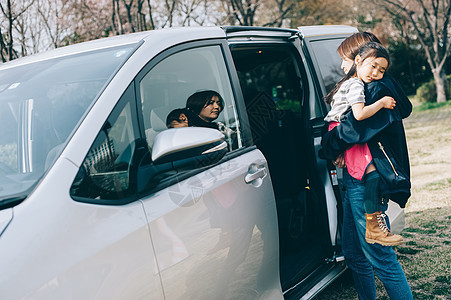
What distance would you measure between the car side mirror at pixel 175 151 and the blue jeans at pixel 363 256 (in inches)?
39.1

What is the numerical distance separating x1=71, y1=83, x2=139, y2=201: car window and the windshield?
0.39ft

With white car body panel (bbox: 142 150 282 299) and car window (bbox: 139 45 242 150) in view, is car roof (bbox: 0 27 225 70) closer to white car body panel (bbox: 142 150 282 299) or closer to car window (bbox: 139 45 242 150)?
car window (bbox: 139 45 242 150)

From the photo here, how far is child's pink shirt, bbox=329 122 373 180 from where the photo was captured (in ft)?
8.00

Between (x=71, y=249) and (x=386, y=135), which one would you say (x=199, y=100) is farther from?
(x=71, y=249)

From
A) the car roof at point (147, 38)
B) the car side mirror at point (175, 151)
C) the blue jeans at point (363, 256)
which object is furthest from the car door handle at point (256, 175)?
the car roof at point (147, 38)

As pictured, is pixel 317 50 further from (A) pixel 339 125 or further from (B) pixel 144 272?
(B) pixel 144 272

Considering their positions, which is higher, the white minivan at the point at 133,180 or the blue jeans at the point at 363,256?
the white minivan at the point at 133,180

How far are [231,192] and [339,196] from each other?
126 centimetres

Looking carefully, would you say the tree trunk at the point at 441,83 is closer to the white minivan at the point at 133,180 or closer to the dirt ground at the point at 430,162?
Result: the dirt ground at the point at 430,162

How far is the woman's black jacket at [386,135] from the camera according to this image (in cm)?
235

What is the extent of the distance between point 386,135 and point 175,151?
4.28 ft

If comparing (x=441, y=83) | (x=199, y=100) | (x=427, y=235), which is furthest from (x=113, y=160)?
(x=441, y=83)

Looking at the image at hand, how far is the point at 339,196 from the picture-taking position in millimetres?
3123

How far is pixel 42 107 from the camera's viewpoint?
6.34 ft
